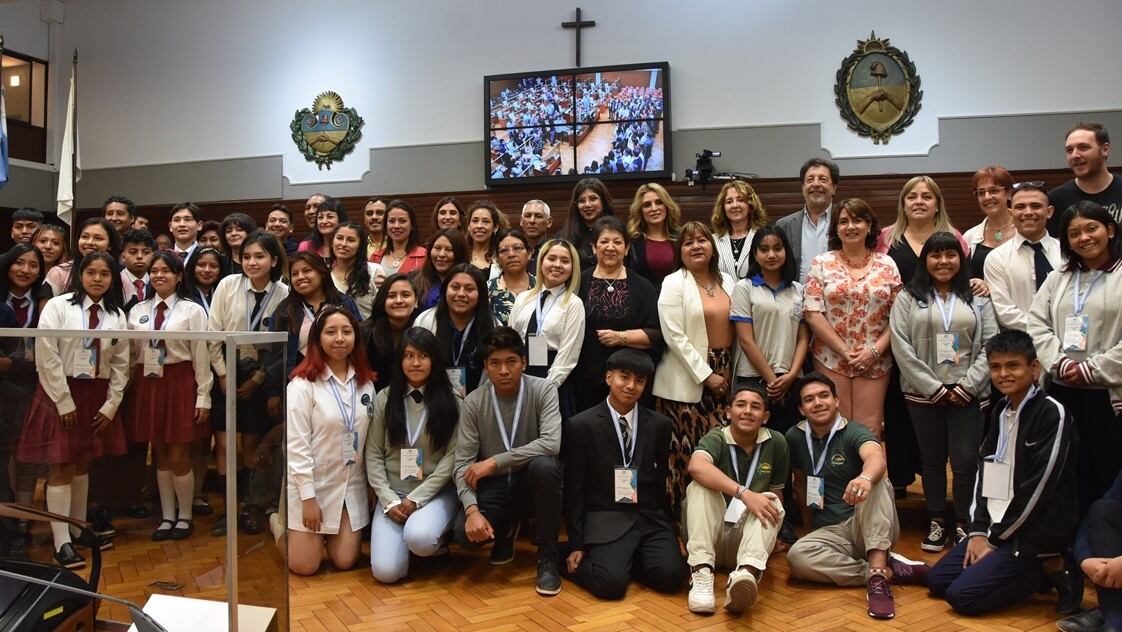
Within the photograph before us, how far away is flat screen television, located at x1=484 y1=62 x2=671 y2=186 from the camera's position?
29.2 ft

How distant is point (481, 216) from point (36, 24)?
399 inches

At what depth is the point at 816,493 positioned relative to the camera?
332 cm

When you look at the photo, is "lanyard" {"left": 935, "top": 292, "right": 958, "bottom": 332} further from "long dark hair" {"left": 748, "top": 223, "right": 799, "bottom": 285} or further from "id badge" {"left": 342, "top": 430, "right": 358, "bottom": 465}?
"id badge" {"left": 342, "top": 430, "right": 358, "bottom": 465}

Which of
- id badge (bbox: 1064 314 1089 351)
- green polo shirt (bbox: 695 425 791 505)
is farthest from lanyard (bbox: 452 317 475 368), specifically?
id badge (bbox: 1064 314 1089 351)

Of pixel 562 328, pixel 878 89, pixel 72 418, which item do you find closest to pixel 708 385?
pixel 562 328

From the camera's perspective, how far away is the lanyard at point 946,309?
3582 mm

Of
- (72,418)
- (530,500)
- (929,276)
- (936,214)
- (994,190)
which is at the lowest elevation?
(530,500)

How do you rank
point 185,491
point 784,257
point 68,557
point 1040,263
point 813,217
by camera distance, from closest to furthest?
point 185,491, point 68,557, point 1040,263, point 784,257, point 813,217

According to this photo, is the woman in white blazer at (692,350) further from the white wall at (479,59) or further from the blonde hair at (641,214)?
the white wall at (479,59)

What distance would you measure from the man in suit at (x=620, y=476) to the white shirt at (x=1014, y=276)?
1.65 meters

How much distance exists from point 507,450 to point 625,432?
20.6 inches

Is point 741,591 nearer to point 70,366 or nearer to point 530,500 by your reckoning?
point 530,500

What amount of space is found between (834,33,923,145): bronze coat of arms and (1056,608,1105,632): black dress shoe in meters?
6.69

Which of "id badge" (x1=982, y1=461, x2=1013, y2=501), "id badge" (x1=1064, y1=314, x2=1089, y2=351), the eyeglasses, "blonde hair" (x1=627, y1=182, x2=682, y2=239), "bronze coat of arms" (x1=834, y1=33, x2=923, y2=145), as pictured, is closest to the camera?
"id badge" (x1=982, y1=461, x2=1013, y2=501)
